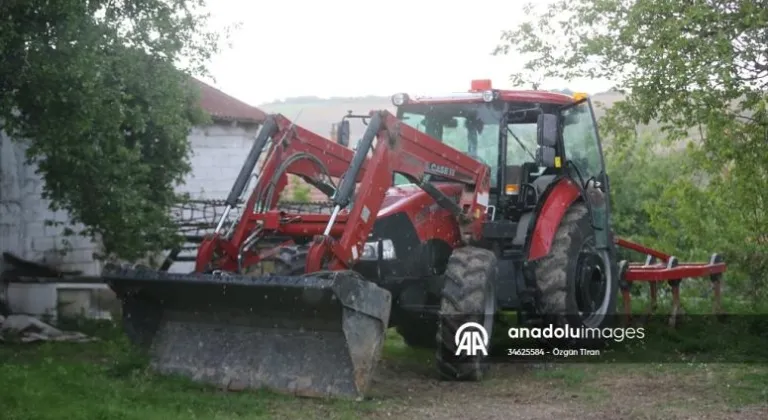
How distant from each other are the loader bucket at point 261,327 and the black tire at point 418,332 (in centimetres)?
288

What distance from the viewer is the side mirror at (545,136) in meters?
10.7

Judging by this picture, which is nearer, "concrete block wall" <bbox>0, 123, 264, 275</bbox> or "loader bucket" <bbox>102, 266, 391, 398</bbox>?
"loader bucket" <bbox>102, 266, 391, 398</bbox>

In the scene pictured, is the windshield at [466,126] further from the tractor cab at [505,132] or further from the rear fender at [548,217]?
the rear fender at [548,217]

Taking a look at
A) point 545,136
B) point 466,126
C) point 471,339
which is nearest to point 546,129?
point 545,136

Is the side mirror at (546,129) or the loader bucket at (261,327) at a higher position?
the side mirror at (546,129)

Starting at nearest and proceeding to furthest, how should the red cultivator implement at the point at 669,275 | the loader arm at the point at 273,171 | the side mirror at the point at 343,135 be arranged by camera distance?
1. the loader arm at the point at 273,171
2. the side mirror at the point at 343,135
3. the red cultivator implement at the point at 669,275

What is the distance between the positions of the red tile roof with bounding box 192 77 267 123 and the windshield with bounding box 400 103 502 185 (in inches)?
315

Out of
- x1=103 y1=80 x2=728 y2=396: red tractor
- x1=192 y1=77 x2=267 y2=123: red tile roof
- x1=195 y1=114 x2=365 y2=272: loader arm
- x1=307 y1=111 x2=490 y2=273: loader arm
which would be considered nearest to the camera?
x1=103 y1=80 x2=728 y2=396: red tractor

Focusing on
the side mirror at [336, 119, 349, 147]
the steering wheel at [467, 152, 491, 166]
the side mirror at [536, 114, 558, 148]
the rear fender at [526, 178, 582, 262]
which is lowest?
the rear fender at [526, 178, 582, 262]

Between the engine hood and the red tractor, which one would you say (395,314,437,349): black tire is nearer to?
the red tractor

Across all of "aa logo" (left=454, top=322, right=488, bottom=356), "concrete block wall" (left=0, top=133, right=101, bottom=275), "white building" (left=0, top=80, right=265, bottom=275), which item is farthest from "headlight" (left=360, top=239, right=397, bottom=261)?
"concrete block wall" (left=0, top=133, right=101, bottom=275)

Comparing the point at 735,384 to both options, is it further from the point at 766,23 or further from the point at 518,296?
the point at 766,23

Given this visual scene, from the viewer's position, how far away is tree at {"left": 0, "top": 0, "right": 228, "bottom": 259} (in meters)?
10.3

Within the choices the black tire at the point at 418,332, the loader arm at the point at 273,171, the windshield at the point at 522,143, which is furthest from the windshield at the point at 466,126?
the black tire at the point at 418,332
